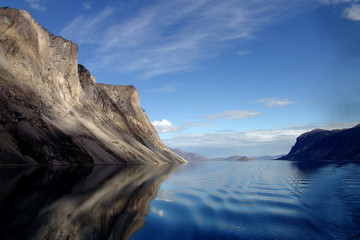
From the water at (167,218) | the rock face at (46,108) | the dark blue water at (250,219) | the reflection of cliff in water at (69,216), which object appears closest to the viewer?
the reflection of cliff in water at (69,216)

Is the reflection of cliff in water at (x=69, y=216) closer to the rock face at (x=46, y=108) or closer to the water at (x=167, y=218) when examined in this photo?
the water at (x=167, y=218)

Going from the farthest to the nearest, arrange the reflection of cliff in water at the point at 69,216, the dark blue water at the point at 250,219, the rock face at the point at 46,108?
the rock face at the point at 46,108 → the dark blue water at the point at 250,219 → the reflection of cliff in water at the point at 69,216

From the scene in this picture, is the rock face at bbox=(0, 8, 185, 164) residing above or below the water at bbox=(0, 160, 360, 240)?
above

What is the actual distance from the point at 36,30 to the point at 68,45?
54.7ft

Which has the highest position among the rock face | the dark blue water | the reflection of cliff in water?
the rock face

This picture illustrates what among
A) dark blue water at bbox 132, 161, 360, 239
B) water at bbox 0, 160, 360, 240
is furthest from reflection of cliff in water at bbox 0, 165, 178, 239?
dark blue water at bbox 132, 161, 360, 239

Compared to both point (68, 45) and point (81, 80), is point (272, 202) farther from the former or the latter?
point (81, 80)

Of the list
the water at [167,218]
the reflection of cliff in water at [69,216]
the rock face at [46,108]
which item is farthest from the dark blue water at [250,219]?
the rock face at [46,108]

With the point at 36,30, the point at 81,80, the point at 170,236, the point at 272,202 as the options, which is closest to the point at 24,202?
the point at 170,236

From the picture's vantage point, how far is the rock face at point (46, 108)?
204 ft

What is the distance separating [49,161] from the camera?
2484 inches

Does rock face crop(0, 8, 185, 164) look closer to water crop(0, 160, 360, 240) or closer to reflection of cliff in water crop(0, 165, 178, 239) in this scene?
reflection of cliff in water crop(0, 165, 178, 239)

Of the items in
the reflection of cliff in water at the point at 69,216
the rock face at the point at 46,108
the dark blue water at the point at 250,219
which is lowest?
the dark blue water at the point at 250,219

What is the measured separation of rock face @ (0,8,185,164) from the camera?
62.2 meters
